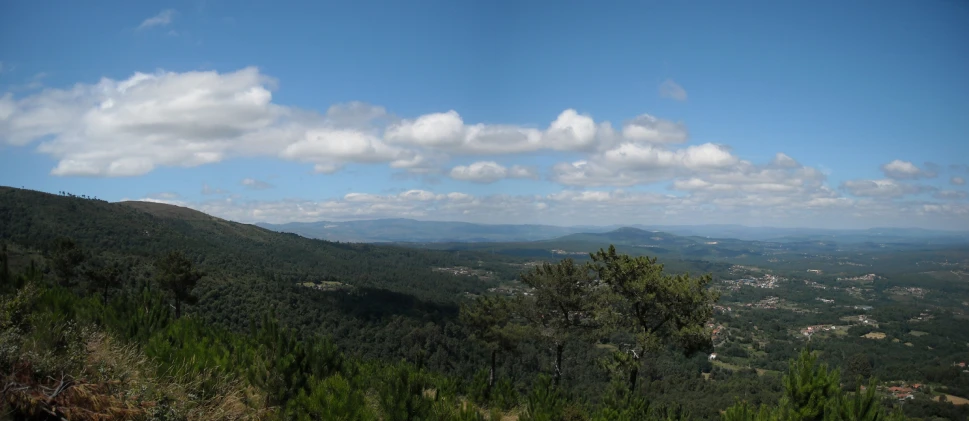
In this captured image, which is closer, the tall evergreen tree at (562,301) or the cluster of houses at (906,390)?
the tall evergreen tree at (562,301)

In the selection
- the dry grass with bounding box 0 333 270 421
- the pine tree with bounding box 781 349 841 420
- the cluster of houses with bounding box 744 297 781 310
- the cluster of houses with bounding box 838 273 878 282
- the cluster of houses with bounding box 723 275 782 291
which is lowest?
the cluster of houses with bounding box 744 297 781 310

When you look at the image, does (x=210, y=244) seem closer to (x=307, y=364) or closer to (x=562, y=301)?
(x=562, y=301)

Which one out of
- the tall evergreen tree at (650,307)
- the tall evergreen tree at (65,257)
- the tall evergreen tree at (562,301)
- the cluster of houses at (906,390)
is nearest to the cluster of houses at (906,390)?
the cluster of houses at (906,390)

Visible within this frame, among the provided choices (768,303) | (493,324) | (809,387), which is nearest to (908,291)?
(768,303)

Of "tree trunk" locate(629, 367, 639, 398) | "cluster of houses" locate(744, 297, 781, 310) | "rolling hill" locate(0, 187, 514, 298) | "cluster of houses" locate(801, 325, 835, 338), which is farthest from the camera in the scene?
"cluster of houses" locate(744, 297, 781, 310)

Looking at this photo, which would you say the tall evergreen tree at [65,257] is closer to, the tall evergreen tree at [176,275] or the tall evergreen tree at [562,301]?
the tall evergreen tree at [176,275]

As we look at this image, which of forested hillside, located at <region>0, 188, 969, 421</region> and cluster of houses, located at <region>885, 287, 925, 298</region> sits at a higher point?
forested hillside, located at <region>0, 188, 969, 421</region>

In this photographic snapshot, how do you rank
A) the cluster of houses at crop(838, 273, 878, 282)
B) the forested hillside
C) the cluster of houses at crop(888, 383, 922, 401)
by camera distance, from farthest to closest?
the cluster of houses at crop(838, 273, 878, 282)
the cluster of houses at crop(888, 383, 922, 401)
the forested hillside

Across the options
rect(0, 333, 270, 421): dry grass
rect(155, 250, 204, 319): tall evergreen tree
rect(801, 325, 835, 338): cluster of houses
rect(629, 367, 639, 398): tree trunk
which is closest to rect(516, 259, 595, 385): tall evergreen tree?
rect(629, 367, 639, 398): tree trunk

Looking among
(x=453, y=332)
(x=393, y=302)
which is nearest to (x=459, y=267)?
(x=393, y=302)

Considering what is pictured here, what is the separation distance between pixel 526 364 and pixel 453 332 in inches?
442

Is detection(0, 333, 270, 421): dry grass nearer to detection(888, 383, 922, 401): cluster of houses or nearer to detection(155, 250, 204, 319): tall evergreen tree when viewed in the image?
detection(155, 250, 204, 319): tall evergreen tree

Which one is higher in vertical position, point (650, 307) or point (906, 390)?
point (650, 307)

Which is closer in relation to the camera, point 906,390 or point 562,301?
point 562,301
